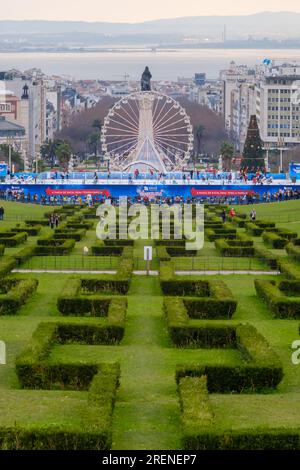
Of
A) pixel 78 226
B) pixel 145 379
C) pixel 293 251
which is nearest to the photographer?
pixel 145 379

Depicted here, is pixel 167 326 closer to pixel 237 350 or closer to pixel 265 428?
pixel 237 350

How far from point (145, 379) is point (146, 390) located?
77cm

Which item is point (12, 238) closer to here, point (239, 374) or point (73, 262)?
point (73, 262)

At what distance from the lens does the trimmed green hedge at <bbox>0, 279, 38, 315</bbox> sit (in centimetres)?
2461

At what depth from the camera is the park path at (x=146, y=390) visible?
1501 cm

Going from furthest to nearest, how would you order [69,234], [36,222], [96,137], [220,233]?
1. [96,137]
2. [36,222]
3. [220,233]
4. [69,234]

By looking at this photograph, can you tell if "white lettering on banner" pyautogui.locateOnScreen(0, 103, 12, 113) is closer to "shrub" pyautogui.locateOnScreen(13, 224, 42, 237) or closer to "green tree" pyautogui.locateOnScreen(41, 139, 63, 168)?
"green tree" pyautogui.locateOnScreen(41, 139, 63, 168)

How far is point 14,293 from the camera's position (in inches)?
1000

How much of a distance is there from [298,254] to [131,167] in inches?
1963

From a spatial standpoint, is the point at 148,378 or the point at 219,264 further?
the point at 219,264

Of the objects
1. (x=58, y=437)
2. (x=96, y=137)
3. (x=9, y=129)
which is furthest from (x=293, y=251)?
(x=9, y=129)

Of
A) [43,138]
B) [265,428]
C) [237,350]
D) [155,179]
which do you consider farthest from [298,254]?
[43,138]

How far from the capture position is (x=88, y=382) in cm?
1738

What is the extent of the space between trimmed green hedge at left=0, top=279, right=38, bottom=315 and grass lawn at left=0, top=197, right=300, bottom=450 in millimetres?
196
